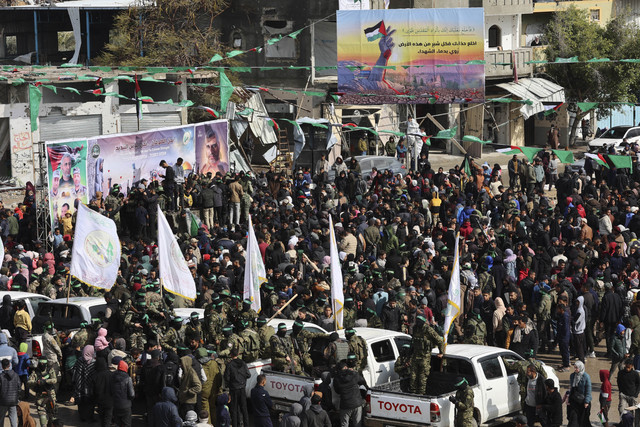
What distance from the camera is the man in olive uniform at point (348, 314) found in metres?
18.8

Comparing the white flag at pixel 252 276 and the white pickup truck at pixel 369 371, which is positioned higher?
the white flag at pixel 252 276

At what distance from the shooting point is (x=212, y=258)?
2300 centimetres

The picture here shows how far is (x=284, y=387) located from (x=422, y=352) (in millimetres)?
1990

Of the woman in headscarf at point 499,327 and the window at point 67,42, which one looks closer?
the woman in headscarf at point 499,327

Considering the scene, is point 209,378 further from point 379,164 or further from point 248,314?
point 379,164

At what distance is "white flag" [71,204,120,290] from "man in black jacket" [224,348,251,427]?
409cm

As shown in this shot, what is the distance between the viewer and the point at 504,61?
45.2 m

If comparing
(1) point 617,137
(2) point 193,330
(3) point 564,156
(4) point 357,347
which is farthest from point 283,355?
(1) point 617,137

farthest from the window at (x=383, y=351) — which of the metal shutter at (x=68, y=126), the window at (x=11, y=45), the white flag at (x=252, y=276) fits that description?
the window at (x=11, y=45)

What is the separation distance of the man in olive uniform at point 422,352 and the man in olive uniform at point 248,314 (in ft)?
9.32

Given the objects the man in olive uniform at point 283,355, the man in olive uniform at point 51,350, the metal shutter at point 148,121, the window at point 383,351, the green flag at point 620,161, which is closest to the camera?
the man in olive uniform at point 283,355

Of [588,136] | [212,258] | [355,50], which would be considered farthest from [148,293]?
[588,136]

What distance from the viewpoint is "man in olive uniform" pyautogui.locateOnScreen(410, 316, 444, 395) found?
1620cm

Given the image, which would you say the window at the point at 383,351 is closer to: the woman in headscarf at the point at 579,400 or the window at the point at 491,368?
the window at the point at 491,368
